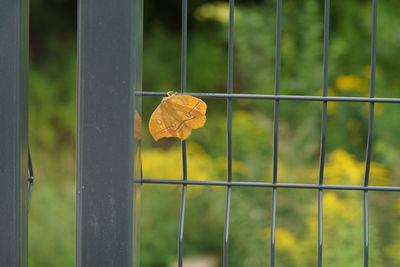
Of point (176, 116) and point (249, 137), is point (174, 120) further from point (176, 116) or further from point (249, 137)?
point (249, 137)

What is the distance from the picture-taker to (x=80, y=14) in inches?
38.8

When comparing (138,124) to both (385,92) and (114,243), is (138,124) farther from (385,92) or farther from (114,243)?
(385,92)

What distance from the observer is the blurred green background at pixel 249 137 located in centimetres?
261

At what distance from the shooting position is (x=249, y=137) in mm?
3244

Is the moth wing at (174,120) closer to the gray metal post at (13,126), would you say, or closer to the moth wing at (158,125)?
the moth wing at (158,125)

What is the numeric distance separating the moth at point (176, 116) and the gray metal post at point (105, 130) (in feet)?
0.29

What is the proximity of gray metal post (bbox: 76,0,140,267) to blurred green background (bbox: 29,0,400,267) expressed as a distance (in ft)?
4.37

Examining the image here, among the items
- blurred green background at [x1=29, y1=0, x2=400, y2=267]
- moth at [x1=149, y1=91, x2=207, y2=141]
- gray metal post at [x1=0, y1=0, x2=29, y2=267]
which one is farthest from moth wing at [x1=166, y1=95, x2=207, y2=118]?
blurred green background at [x1=29, y1=0, x2=400, y2=267]

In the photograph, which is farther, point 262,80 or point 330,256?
point 262,80

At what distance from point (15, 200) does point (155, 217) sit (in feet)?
6.99

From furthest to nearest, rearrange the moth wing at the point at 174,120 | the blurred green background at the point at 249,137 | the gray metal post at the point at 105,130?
the blurred green background at the point at 249,137 < the moth wing at the point at 174,120 < the gray metal post at the point at 105,130

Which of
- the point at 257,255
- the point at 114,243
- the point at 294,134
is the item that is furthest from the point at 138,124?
the point at 294,134

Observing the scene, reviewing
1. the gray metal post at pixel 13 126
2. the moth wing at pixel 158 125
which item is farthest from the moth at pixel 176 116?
the gray metal post at pixel 13 126

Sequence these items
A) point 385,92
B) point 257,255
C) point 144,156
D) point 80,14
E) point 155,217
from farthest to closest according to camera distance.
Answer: point 144,156
point 385,92
point 155,217
point 257,255
point 80,14
